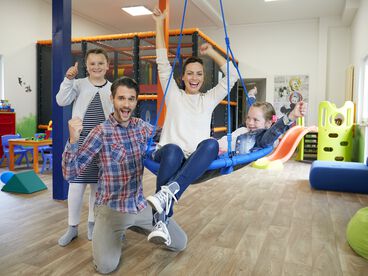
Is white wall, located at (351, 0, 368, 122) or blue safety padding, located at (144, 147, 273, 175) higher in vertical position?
white wall, located at (351, 0, 368, 122)

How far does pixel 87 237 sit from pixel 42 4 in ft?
20.0

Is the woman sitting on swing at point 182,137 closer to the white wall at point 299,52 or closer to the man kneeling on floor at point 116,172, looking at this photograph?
the man kneeling on floor at point 116,172

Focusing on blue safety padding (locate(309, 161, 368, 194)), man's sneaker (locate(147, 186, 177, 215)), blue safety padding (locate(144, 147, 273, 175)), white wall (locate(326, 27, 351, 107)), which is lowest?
blue safety padding (locate(309, 161, 368, 194))

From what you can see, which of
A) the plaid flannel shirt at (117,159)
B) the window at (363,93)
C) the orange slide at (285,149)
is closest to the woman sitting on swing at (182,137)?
the plaid flannel shirt at (117,159)

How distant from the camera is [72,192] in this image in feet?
7.44

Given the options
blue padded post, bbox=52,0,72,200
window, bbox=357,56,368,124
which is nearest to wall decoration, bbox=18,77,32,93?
blue padded post, bbox=52,0,72,200

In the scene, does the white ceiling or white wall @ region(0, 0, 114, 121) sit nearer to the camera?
white wall @ region(0, 0, 114, 121)

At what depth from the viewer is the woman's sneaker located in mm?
1665

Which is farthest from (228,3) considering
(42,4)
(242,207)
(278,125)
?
(278,125)

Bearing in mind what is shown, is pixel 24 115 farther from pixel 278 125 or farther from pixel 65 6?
pixel 278 125

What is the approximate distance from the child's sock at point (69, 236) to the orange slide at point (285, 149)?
4076 millimetres

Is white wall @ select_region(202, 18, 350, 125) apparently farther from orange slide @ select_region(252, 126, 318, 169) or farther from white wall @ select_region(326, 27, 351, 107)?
orange slide @ select_region(252, 126, 318, 169)

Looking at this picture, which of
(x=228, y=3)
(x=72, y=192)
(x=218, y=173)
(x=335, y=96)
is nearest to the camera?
(x=218, y=173)

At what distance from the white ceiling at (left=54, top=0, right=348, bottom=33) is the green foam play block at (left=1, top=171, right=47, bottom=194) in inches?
184
